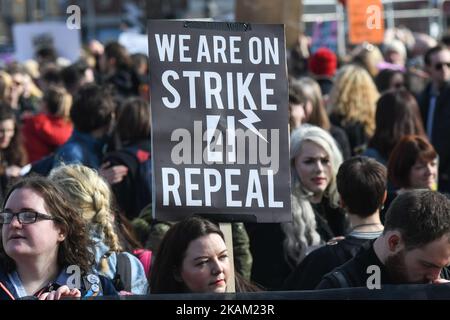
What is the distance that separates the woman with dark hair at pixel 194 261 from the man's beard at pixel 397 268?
2.12 feet

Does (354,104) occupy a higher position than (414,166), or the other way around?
(354,104)

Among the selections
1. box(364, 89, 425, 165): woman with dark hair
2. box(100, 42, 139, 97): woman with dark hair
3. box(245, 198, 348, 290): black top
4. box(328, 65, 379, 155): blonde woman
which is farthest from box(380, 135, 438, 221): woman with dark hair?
box(100, 42, 139, 97): woman with dark hair

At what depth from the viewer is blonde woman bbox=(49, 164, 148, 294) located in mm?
4707

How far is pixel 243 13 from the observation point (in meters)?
10.5

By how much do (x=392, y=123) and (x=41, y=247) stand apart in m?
3.50

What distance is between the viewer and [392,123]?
7.03 m

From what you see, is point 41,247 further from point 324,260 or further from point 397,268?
point 324,260

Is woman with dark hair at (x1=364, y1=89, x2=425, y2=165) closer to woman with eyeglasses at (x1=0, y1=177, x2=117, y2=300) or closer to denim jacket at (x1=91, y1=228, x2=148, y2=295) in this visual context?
denim jacket at (x1=91, y1=228, x2=148, y2=295)

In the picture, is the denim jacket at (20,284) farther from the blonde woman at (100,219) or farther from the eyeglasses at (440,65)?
the eyeglasses at (440,65)

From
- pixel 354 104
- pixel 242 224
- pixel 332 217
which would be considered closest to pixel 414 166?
pixel 332 217

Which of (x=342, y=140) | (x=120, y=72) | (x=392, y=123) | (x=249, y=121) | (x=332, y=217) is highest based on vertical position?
(x=249, y=121)

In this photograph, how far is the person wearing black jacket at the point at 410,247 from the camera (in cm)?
396

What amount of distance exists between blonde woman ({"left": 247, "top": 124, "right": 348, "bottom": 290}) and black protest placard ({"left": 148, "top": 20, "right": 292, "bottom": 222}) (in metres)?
1.21

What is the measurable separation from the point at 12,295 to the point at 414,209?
1446 millimetres
